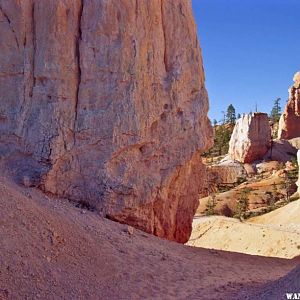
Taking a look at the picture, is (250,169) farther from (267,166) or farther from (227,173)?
(227,173)

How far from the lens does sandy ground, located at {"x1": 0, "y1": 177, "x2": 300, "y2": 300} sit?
11000 mm

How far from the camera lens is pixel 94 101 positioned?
16.7 meters

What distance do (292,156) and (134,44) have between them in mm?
51716

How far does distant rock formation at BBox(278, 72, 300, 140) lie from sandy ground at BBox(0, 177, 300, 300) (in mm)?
58922

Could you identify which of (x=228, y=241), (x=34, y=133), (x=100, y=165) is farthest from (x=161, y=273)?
(x=228, y=241)

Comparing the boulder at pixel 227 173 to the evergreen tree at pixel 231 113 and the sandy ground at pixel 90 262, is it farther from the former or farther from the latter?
the sandy ground at pixel 90 262

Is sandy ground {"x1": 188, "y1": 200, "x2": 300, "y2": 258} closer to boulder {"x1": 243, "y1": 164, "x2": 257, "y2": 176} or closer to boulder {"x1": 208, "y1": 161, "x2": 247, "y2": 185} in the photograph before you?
boulder {"x1": 208, "y1": 161, "x2": 247, "y2": 185}

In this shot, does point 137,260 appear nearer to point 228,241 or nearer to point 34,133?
point 34,133

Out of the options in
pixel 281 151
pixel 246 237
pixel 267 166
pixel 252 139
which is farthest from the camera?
pixel 281 151

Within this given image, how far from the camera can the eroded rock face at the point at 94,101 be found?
16.4m

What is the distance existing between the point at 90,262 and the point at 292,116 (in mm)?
64296

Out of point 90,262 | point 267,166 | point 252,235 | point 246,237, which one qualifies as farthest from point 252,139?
point 90,262

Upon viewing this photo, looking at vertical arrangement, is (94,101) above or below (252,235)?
above


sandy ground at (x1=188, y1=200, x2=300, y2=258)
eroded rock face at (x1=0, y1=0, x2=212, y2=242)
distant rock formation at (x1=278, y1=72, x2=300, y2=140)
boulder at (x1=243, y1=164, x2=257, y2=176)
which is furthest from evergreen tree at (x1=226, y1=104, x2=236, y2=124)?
eroded rock face at (x1=0, y1=0, x2=212, y2=242)
